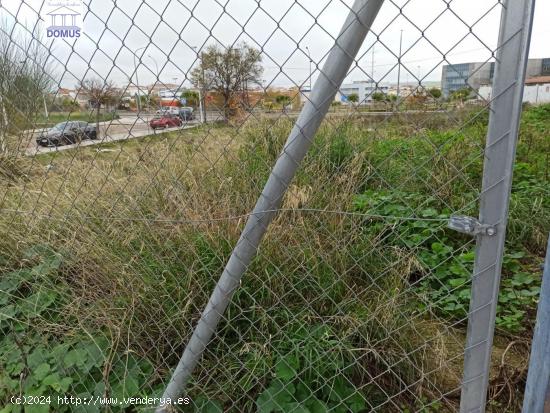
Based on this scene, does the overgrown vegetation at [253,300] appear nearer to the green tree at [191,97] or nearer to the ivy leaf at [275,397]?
the ivy leaf at [275,397]

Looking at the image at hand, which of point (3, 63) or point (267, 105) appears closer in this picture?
point (267, 105)

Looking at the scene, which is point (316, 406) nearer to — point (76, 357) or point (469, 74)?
point (76, 357)

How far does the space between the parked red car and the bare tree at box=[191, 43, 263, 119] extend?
21 centimetres

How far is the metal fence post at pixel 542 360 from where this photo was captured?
32.7 inches

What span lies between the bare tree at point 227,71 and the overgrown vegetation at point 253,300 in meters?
0.23

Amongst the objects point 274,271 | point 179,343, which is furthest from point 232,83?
point 179,343

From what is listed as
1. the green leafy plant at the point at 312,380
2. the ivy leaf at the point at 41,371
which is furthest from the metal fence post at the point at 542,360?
the ivy leaf at the point at 41,371

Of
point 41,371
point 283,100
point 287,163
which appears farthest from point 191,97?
point 41,371

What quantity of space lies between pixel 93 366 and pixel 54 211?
1.23m

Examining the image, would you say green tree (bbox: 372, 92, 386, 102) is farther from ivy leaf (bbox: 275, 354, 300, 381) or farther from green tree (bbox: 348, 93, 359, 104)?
ivy leaf (bbox: 275, 354, 300, 381)

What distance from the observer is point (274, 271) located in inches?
73.0

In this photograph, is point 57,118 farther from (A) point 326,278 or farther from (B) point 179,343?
(A) point 326,278

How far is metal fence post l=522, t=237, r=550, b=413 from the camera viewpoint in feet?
2.72

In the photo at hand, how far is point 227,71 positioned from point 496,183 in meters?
1.00
